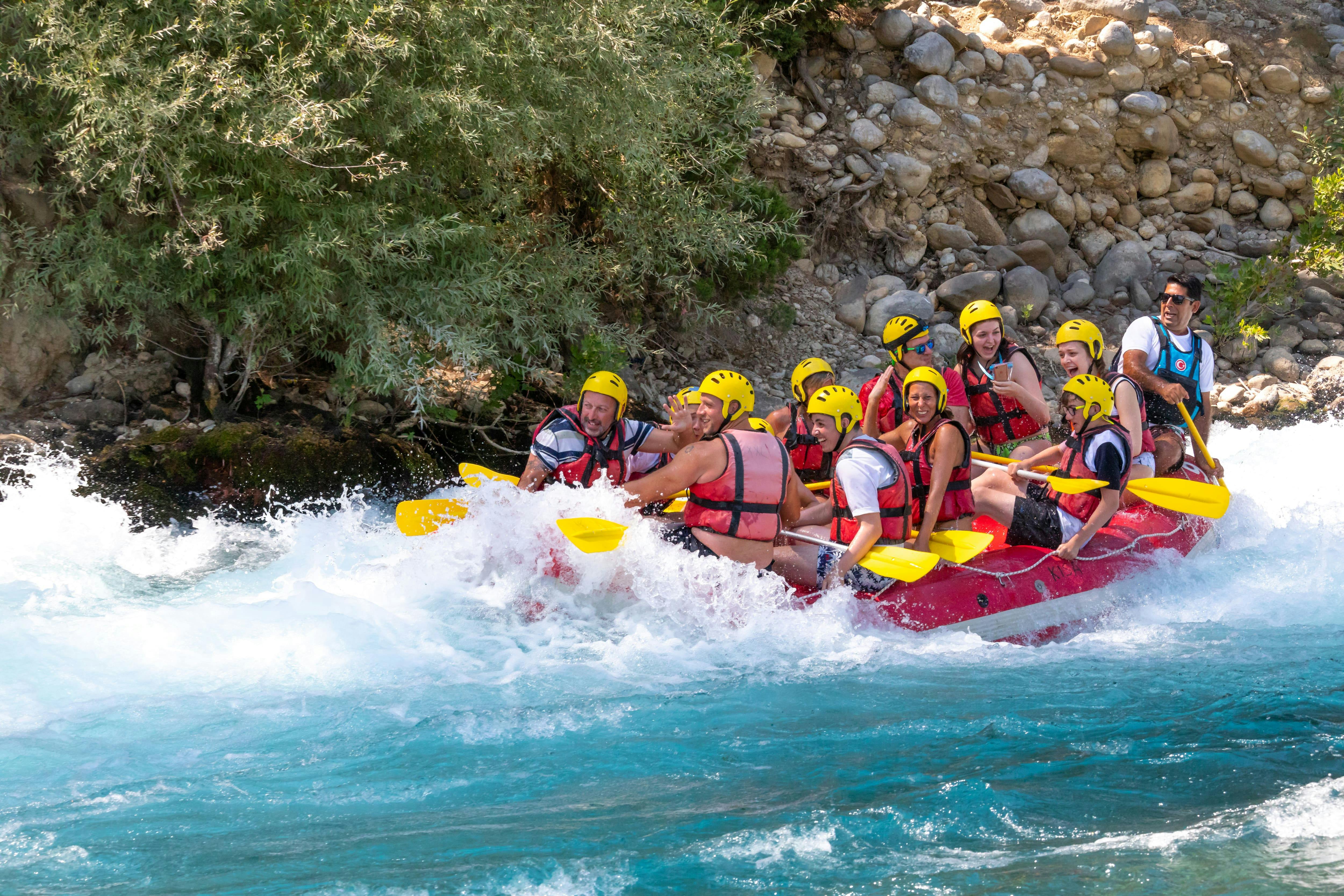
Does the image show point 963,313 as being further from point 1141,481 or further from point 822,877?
point 822,877

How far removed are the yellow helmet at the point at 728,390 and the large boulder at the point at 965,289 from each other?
6253mm

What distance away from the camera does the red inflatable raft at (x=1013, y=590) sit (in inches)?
194

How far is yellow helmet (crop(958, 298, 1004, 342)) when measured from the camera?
19.6ft

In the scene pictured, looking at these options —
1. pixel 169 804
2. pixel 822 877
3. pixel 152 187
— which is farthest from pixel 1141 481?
pixel 152 187

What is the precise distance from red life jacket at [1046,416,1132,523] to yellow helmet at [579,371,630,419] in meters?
2.11

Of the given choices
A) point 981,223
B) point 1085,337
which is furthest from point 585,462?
point 981,223

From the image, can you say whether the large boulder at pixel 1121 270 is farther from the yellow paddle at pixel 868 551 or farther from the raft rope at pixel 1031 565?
the yellow paddle at pixel 868 551

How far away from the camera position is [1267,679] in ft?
15.1

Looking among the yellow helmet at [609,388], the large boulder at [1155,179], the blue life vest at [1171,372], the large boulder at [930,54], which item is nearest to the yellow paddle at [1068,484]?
the blue life vest at [1171,372]

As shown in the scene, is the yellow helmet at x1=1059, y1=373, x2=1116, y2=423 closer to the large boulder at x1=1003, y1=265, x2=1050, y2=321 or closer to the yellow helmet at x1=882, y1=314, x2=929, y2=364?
the yellow helmet at x1=882, y1=314, x2=929, y2=364

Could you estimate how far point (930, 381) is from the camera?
4.92 metres

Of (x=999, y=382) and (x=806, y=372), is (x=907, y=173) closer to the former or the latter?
(x=999, y=382)

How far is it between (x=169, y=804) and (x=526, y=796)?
1121 mm

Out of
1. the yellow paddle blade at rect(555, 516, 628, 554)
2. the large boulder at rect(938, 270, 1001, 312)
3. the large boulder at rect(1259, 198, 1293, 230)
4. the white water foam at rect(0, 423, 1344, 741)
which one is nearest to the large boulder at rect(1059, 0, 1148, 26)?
the large boulder at rect(1259, 198, 1293, 230)
